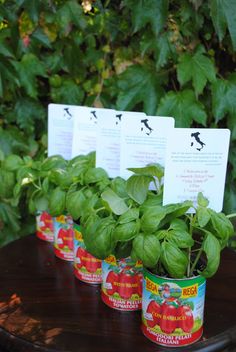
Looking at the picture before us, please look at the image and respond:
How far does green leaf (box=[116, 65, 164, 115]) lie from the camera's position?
4.14 ft

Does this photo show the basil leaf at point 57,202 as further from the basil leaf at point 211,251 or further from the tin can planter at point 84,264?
the basil leaf at point 211,251

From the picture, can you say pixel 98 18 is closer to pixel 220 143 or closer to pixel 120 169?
pixel 120 169

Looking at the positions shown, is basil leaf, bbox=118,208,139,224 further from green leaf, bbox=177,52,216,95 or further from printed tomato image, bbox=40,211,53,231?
green leaf, bbox=177,52,216,95

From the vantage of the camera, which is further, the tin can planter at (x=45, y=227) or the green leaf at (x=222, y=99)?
the green leaf at (x=222, y=99)

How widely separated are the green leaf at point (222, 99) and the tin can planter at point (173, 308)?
23.7 inches

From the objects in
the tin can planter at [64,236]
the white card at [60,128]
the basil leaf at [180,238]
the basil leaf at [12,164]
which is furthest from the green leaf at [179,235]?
the white card at [60,128]

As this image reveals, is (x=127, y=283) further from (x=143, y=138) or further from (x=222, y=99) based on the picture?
(x=222, y=99)

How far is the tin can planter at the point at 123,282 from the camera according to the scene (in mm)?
780

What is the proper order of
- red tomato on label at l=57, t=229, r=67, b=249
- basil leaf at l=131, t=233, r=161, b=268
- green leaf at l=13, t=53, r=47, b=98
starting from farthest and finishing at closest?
1. green leaf at l=13, t=53, r=47, b=98
2. red tomato on label at l=57, t=229, r=67, b=249
3. basil leaf at l=131, t=233, r=161, b=268

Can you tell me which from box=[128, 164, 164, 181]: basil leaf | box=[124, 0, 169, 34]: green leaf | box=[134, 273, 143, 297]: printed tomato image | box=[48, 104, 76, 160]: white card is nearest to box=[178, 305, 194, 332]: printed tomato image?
box=[134, 273, 143, 297]: printed tomato image

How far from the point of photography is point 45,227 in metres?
1.09

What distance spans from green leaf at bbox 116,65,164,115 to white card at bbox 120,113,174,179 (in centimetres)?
37

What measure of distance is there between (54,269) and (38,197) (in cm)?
15

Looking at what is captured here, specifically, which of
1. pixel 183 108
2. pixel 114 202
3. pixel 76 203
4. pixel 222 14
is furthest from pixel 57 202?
pixel 222 14
